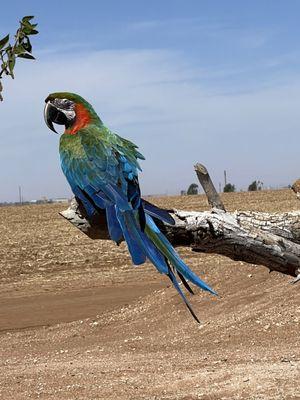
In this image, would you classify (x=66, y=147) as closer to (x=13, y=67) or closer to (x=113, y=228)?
(x=113, y=228)

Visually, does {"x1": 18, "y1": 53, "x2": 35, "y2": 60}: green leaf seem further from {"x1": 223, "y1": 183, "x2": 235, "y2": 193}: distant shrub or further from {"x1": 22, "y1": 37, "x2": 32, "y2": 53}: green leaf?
{"x1": 223, "y1": 183, "x2": 235, "y2": 193}: distant shrub

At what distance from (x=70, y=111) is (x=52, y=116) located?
0.35ft

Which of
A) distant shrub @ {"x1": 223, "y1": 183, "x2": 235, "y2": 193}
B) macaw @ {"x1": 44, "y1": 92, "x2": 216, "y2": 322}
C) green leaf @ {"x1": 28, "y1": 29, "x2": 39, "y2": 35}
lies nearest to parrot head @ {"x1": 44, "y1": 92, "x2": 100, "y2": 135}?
macaw @ {"x1": 44, "y1": 92, "x2": 216, "y2": 322}

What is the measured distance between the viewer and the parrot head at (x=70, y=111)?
4223mm

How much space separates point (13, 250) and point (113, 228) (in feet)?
70.0

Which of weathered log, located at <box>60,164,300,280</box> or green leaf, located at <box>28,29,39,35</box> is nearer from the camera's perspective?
green leaf, located at <box>28,29,39,35</box>

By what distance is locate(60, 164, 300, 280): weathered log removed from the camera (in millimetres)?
3934

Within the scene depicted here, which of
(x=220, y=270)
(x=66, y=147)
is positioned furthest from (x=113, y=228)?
(x=220, y=270)

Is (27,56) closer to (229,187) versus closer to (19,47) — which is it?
(19,47)

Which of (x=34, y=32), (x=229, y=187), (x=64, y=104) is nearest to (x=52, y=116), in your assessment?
(x=64, y=104)

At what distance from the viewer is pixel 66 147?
4.17 meters

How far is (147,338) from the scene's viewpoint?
35.9ft

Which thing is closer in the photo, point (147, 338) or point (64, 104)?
point (64, 104)

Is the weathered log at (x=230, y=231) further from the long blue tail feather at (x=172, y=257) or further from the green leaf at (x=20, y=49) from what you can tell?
the green leaf at (x=20, y=49)
